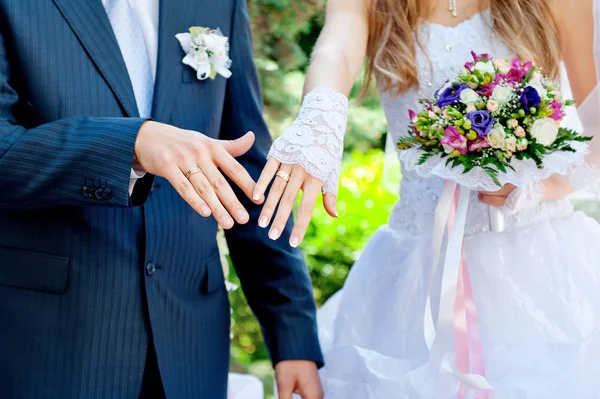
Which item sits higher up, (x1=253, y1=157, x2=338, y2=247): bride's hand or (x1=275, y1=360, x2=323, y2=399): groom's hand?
(x1=253, y1=157, x2=338, y2=247): bride's hand

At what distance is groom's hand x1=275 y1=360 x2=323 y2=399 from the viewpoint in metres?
2.28

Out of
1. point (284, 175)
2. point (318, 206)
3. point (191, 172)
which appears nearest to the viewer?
point (191, 172)

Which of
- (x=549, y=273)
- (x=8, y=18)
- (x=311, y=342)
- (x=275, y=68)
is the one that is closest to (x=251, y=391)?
(x=311, y=342)

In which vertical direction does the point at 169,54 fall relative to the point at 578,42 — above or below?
below

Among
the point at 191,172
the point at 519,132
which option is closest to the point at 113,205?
the point at 191,172

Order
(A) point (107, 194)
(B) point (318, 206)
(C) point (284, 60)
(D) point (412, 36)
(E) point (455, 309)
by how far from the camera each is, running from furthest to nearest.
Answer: (B) point (318, 206) < (C) point (284, 60) < (D) point (412, 36) < (E) point (455, 309) < (A) point (107, 194)

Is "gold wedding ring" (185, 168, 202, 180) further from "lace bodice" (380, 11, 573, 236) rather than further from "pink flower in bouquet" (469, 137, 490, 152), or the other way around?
"lace bodice" (380, 11, 573, 236)

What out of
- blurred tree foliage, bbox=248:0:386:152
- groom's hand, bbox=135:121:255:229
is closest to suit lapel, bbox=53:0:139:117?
groom's hand, bbox=135:121:255:229

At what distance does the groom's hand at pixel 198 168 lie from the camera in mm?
1582

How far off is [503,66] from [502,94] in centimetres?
15

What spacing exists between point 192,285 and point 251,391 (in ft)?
3.23

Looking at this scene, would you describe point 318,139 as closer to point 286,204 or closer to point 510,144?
point 286,204

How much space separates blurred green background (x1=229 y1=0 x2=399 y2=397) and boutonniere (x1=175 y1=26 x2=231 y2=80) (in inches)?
124

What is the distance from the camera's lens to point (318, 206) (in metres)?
6.12
